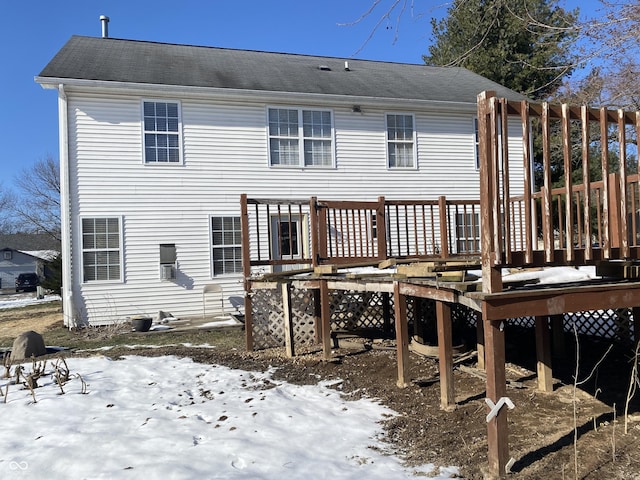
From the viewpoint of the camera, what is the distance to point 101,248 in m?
10.5

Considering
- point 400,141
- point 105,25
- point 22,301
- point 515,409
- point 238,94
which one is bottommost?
point 22,301

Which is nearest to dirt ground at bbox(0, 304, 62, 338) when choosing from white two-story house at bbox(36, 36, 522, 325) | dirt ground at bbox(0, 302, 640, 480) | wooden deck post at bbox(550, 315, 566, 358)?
white two-story house at bbox(36, 36, 522, 325)

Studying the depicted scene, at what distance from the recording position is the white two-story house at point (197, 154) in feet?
34.2

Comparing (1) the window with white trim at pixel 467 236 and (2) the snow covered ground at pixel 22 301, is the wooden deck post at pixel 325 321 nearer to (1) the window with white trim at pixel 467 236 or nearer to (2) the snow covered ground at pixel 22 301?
(1) the window with white trim at pixel 467 236

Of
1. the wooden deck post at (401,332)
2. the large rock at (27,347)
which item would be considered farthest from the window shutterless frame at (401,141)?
the large rock at (27,347)

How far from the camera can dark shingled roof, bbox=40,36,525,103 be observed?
1105 centimetres

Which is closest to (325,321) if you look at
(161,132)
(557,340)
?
(557,340)

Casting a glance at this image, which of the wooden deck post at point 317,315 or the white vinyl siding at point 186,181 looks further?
the white vinyl siding at point 186,181

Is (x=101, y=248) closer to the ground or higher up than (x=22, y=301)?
higher up

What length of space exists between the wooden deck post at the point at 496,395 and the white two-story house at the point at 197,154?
8907mm

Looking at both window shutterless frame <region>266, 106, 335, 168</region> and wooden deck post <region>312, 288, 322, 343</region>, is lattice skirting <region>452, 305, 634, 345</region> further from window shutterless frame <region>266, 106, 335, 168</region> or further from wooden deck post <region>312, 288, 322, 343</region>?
window shutterless frame <region>266, 106, 335, 168</region>

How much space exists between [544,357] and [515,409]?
0.73 metres

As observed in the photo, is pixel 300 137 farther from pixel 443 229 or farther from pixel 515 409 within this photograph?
pixel 515 409

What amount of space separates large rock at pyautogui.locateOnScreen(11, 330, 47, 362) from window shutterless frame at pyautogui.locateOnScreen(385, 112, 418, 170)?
875 cm
